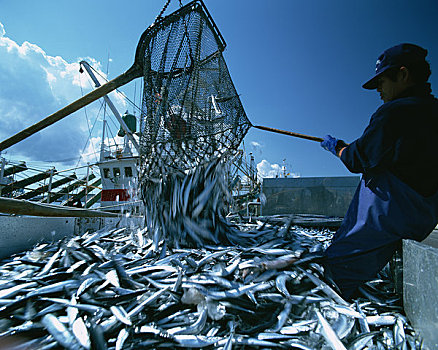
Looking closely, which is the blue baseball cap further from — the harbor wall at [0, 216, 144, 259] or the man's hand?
the harbor wall at [0, 216, 144, 259]

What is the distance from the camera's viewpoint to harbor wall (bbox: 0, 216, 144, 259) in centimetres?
209

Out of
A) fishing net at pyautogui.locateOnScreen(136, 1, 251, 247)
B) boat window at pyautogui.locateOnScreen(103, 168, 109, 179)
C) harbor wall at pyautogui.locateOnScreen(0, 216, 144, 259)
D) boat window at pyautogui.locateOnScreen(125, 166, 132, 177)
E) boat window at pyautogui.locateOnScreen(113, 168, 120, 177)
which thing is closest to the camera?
harbor wall at pyautogui.locateOnScreen(0, 216, 144, 259)

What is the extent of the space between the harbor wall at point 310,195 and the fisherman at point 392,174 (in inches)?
170

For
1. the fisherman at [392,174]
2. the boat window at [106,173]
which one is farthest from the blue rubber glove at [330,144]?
the boat window at [106,173]

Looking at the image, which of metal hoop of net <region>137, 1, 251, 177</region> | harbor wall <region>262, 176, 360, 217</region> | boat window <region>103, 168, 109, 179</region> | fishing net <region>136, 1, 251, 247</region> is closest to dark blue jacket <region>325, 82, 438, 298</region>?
fishing net <region>136, 1, 251, 247</region>

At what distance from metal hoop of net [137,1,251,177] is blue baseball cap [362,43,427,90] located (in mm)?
1400

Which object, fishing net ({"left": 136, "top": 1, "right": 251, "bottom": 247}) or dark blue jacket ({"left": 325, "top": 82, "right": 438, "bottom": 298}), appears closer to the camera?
dark blue jacket ({"left": 325, "top": 82, "right": 438, "bottom": 298})

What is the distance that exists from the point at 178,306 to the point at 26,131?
4461mm

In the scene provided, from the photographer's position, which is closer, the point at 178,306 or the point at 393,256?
the point at 178,306

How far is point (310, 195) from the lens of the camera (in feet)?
19.0

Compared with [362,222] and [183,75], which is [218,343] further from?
[183,75]

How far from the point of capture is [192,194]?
223 centimetres

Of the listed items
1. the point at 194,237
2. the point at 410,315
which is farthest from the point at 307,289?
the point at 194,237

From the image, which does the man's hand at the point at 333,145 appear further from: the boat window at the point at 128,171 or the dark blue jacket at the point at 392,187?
the boat window at the point at 128,171
